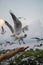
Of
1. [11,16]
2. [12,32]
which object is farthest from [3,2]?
[12,32]

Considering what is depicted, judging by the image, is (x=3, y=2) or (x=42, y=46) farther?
(x=3, y=2)

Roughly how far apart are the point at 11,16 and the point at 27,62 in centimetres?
65

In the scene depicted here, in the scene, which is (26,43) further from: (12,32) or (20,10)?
(20,10)

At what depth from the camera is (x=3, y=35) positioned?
2.10 metres

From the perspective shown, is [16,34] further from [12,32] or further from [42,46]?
[42,46]

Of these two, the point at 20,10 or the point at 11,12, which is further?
the point at 20,10

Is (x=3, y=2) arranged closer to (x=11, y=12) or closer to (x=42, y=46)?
(x=11, y=12)

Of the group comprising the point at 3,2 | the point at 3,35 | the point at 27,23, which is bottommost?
the point at 3,35

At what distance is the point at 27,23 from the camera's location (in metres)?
2.08

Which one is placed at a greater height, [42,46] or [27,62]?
[42,46]

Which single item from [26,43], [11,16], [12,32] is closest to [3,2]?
[11,16]

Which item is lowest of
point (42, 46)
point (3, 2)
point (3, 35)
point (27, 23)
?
point (42, 46)

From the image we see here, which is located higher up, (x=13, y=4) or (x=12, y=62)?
(x=13, y=4)

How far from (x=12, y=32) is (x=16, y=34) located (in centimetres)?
6
